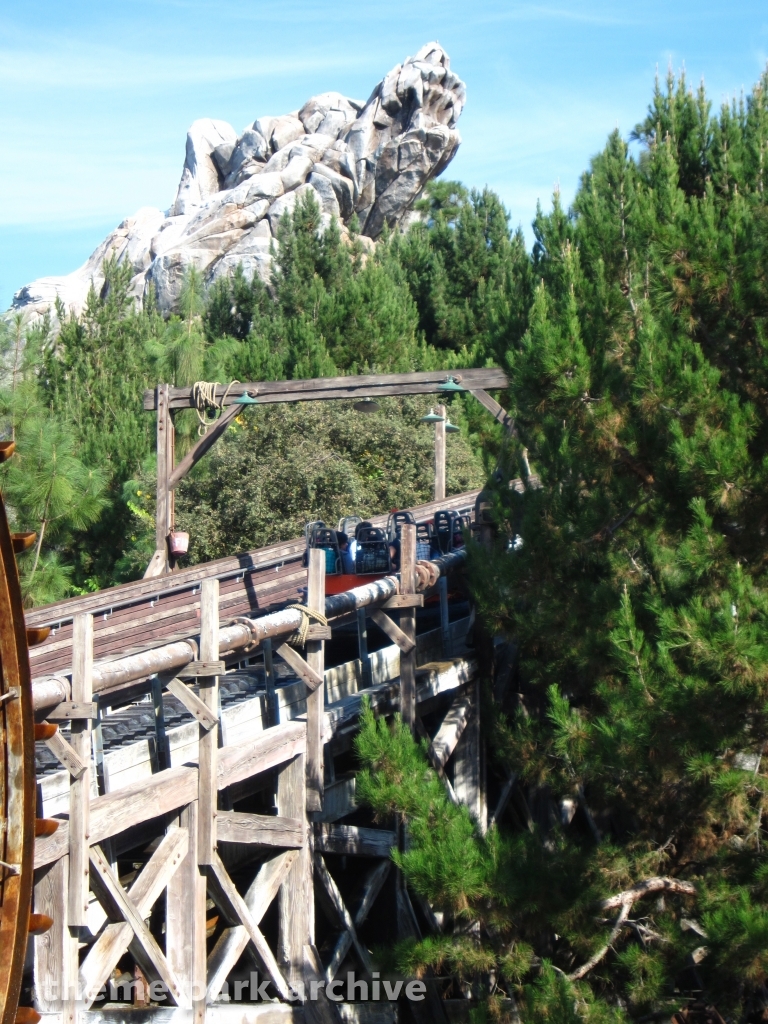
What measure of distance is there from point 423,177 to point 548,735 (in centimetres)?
4880

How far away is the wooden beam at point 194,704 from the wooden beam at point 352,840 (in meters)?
1.45

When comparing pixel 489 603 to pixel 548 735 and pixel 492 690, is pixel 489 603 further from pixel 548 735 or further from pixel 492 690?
pixel 492 690

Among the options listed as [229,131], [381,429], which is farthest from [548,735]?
[229,131]

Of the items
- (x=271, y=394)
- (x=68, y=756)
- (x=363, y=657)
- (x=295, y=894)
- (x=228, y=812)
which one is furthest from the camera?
(x=271, y=394)

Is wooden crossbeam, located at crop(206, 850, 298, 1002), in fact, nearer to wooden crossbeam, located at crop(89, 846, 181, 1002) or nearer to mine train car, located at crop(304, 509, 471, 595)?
wooden crossbeam, located at crop(89, 846, 181, 1002)

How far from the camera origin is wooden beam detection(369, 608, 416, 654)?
23.6 ft

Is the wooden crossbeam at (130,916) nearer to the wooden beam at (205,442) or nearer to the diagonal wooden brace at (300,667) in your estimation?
the diagonal wooden brace at (300,667)

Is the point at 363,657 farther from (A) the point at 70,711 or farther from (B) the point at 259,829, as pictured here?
(A) the point at 70,711

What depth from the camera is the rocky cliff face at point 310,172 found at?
49594 mm

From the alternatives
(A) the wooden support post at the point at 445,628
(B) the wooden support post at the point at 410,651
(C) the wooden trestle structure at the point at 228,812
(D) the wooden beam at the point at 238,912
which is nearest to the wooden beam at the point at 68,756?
(C) the wooden trestle structure at the point at 228,812

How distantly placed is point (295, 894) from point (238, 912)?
55 centimetres

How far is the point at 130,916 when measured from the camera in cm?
522

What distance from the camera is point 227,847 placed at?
745cm

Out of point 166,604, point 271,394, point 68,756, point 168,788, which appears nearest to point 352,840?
point 168,788
